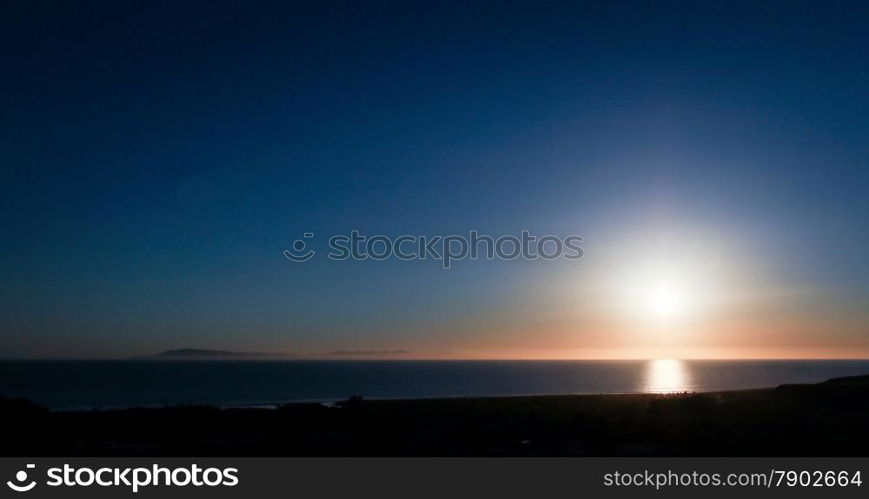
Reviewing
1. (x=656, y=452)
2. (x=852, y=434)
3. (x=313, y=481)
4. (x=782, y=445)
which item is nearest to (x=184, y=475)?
(x=313, y=481)

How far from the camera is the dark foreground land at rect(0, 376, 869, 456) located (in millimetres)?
24516

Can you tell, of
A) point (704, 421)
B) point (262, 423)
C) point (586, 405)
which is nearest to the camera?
point (704, 421)

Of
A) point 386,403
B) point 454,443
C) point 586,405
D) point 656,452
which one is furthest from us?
point 386,403

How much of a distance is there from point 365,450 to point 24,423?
1415 cm

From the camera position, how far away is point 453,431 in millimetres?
29797

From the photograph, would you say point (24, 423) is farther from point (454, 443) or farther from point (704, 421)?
point (704, 421)

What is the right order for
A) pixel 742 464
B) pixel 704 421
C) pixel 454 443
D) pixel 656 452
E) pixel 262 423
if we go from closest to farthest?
1. pixel 742 464
2. pixel 656 452
3. pixel 454 443
4. pixel 704 421
5. pixel 262 423

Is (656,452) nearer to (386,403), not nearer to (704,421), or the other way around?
(704,421)

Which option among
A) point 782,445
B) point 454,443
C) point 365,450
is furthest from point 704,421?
point 365,450

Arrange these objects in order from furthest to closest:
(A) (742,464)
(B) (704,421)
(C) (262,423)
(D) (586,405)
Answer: (D) (586,405) < (C) (262,423) < (B) (704,421) < (A) (742,464)

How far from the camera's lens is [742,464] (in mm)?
18391

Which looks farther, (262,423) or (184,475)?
(262,423)

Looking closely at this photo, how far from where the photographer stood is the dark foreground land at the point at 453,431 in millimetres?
24516

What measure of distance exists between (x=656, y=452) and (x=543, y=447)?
12.7 feet
